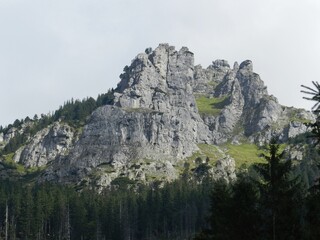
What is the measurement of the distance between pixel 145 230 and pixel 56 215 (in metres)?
33.3

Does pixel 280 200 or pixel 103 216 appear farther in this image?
pixel 103 216

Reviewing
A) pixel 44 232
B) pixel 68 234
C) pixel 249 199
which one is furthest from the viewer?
pixel 44 232

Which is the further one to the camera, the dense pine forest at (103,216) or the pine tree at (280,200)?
the dense pine forest at (103,216)

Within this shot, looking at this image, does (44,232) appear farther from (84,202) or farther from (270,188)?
(270,188)

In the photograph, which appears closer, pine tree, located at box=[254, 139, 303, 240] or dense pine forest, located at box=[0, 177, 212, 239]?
pine tree, located at box=[254, 139, 303, 240]

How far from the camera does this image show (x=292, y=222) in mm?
39531

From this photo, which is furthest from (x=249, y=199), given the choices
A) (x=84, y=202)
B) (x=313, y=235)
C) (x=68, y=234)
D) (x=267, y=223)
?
(x=84, y=202)

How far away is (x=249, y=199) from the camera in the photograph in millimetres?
44906

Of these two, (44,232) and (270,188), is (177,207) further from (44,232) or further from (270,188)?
(270,188)

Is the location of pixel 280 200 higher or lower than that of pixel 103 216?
higher

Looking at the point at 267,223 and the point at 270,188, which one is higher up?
the point at 270,188

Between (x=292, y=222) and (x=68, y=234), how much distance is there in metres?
130

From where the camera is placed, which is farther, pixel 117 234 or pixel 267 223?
pixel 117 234

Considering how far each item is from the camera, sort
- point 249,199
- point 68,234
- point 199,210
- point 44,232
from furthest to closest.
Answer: point 199,210
point 44,232
point 68,234
point 249,199
